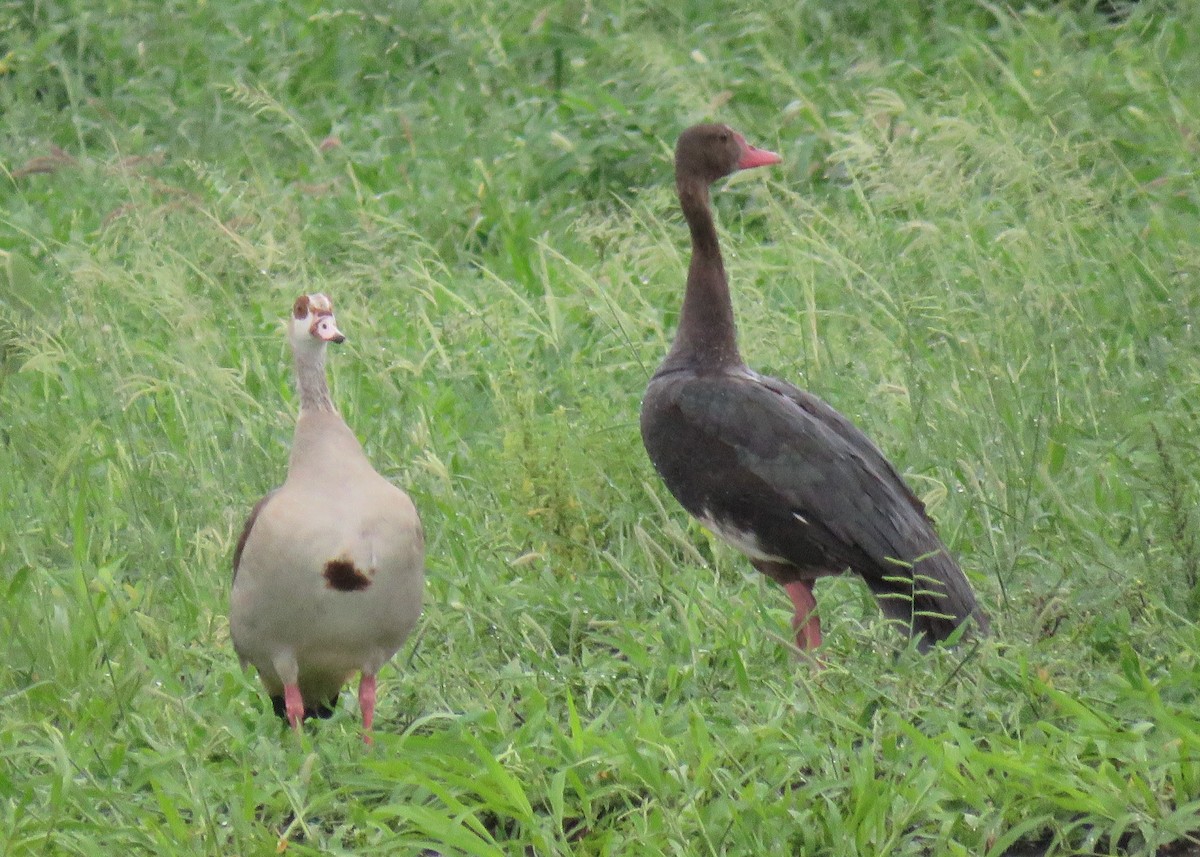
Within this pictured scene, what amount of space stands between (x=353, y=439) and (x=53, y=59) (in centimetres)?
604

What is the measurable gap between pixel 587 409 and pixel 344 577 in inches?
71.5

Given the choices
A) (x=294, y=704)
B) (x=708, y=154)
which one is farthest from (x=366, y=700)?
(x=708, y=154)

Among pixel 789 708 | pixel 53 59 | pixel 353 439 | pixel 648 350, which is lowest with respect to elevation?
pixel 53 59

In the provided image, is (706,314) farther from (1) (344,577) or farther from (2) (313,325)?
(1) (344,577)

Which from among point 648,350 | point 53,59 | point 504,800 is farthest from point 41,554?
point 53,59

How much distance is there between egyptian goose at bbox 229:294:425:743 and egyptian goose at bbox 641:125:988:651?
94 cm

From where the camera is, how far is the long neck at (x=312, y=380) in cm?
449

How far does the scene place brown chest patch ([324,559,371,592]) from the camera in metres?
4.12

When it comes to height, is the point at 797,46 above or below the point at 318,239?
above

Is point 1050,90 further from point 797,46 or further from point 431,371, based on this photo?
point 431,371

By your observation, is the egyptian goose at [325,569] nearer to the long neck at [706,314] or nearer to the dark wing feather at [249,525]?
the dark wing feather at [249,525]

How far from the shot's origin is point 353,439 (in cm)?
442

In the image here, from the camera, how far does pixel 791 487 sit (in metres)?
4.77

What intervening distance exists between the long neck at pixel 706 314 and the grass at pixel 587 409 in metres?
0.51
